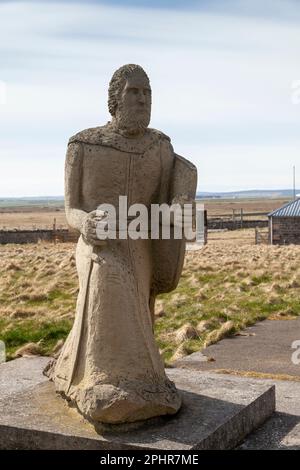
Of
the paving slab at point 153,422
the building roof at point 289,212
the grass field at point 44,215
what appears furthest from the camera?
the grass field at point 44,215

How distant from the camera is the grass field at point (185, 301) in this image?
33.8 feet

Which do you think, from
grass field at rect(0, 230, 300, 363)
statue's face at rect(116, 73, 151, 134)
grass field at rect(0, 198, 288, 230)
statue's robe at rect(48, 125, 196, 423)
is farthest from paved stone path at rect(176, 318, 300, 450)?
grass field at rect(0, 198, 288, 230)

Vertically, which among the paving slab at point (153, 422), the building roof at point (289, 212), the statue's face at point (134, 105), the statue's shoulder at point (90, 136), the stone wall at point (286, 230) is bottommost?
the paving slab at point (153, 422)

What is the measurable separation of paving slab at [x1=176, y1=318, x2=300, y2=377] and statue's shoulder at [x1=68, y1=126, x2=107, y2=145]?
3931 mm

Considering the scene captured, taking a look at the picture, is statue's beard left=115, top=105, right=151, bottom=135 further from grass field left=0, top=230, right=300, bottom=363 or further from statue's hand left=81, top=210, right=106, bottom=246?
grass field left=0, top=230, right=300, bottom=363

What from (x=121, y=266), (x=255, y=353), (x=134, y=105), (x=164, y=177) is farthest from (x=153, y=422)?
(x=255, y=353)

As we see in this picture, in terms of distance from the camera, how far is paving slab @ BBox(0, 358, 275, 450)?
4.46 meters

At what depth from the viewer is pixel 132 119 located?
4.94m

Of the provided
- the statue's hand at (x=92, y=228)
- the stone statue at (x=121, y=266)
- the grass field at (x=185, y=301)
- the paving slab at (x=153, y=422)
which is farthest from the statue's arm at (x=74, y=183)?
the grass field at (x=185, y=301)

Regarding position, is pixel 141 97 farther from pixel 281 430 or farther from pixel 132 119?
pixel 281 430

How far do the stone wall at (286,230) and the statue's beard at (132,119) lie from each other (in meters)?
29.5

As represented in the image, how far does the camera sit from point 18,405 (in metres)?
5.07

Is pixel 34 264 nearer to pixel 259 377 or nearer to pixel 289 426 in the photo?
pixel 259 377

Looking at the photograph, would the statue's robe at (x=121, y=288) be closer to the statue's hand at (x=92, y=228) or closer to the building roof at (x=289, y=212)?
the statue's hand at (x=92, y=228)
